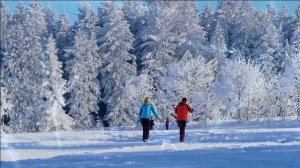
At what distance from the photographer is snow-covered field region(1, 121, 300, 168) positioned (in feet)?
39.6

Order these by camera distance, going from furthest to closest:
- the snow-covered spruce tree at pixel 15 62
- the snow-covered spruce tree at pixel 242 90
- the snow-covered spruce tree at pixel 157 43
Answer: the snow-covered spruce tree at pixel 157 43 → the snow-covered spruce tree at pixel 15 62 → the snow-covered spruce tree at pixel 242 90

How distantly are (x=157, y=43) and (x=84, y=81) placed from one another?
1037cm

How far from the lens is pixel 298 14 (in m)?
71.3

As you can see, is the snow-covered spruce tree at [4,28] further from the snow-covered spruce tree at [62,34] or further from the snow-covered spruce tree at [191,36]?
the snow-covered spruce tree at [191,36]

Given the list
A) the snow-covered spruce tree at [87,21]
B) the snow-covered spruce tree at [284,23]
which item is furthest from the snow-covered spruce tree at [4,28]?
the snow-covered spruce tree at [284,23]

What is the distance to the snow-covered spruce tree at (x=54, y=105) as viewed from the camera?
39.8 m

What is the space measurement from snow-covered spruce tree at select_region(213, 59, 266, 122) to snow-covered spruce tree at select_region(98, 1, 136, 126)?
14.8 meters

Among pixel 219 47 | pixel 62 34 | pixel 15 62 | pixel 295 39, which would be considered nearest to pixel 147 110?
pixel 15 62

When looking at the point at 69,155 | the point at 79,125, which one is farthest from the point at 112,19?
the point at 69,155

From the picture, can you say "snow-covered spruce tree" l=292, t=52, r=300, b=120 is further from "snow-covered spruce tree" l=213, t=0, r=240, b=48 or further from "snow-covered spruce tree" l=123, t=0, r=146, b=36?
"snow-covered spruce tree" l=123, t=0, r=146, b=36

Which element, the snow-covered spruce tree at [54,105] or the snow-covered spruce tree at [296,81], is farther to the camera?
the snow-covered spruce tree at [296,81]

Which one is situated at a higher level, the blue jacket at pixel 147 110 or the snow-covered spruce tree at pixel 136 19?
the snow-covered spruce tree at pixel 136 19

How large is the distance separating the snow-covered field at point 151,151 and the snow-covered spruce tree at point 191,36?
43.1 meters

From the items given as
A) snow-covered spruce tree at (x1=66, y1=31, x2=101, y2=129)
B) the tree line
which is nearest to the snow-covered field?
the tree line
